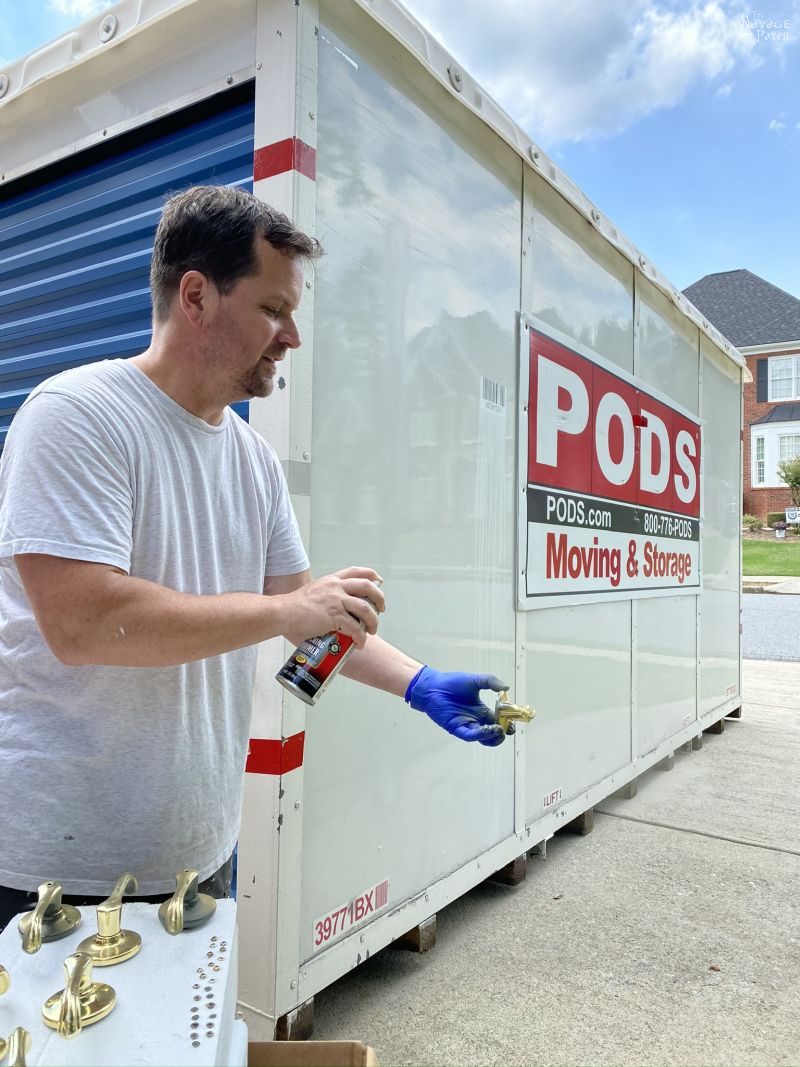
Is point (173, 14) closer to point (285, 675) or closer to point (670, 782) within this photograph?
point (285, 675)

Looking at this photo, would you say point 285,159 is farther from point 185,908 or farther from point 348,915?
point 348,915

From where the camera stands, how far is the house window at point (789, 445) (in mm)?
31141

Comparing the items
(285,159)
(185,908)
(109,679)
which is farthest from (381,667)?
(285,159)

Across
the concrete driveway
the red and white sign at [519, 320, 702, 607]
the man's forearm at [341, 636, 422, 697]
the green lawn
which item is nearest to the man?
the man's forearm at [341, 636, 422, 697]

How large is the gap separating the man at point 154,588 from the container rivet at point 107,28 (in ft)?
4.53

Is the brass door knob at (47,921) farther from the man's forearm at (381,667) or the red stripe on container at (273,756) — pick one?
the red stripe on container at (273,756)

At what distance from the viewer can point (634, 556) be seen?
14.1 feet

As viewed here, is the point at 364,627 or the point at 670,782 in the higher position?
the point at 364,627

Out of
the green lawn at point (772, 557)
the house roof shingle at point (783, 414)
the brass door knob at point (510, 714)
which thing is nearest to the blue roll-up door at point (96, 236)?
the brass door knob at point (510, 714)

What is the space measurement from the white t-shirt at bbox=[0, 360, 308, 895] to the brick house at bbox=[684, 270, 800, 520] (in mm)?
32288

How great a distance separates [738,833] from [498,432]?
8.13 feet

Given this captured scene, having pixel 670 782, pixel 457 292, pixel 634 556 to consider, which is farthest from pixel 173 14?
pixel 670 782

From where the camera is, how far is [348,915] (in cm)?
232

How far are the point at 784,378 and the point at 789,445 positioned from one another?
8.70 ft
